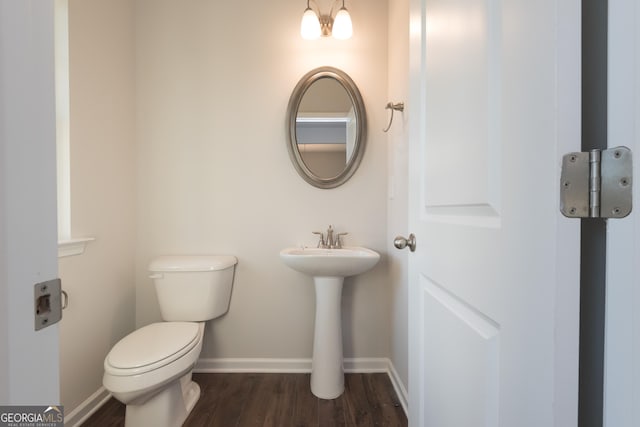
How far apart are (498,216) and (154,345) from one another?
145 cm

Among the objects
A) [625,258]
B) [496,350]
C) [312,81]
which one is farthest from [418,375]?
[312,81]

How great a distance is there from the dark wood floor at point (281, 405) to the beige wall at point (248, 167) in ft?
0.59

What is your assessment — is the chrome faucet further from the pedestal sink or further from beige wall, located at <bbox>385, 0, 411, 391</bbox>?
beige wall, located at <bbox>385, 0, 411, 391</bbox>

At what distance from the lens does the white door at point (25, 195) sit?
356 millimetres

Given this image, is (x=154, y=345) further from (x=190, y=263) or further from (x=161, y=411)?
(x=190, y=263)

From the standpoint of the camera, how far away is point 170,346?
4.24 feet

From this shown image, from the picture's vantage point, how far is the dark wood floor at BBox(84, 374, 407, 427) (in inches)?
55.6

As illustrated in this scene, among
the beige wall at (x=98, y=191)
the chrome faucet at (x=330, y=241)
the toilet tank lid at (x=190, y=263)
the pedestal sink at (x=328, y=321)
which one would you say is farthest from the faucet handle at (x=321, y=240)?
the beige wall at (x=98, y=191)

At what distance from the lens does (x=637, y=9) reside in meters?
0.32

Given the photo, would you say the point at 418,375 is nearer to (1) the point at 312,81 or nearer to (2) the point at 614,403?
(2) the point at 614,403

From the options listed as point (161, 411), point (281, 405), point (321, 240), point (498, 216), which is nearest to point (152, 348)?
point (161, 411)

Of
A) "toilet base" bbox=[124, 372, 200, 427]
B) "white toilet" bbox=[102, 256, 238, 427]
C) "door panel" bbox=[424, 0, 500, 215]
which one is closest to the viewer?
"door panel" bbox=[424, 0, 500, 215]

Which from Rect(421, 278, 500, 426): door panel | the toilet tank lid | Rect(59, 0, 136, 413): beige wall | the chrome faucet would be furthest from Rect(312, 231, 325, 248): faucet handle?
Rect(59, 0, 136, 413): beige wall

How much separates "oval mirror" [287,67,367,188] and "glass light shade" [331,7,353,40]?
7.4 inches
